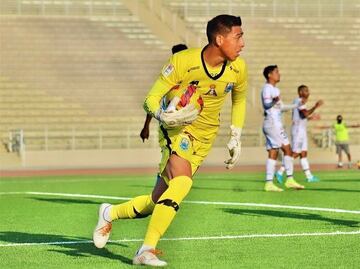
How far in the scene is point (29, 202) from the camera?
17656 millimetres

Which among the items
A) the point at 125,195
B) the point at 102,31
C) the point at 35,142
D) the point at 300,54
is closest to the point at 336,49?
the point at 300,54

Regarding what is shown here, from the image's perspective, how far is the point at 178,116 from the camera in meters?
8.50

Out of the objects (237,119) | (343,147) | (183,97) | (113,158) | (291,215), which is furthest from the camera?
(113,158)

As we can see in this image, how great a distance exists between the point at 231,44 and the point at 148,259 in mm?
1822

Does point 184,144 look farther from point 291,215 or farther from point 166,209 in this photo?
point 291,215

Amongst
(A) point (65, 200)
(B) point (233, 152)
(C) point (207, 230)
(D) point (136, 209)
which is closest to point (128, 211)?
(D) point (136, 209)

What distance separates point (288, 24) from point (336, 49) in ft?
8.62

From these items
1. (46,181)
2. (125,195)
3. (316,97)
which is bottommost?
(316,97)

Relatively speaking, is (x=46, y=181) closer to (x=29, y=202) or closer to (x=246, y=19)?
(x=29, y=202)

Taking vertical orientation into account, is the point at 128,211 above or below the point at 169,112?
below

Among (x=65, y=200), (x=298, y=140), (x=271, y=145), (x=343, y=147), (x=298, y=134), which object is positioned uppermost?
(x=271, y=145)

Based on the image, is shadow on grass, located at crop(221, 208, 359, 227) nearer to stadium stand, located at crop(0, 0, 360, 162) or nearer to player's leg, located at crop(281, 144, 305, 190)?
player's leg, located at crop(281, 144, 305, 190)

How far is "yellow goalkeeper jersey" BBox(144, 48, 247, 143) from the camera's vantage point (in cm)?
894

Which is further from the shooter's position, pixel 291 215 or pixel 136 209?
pixel 291 215
